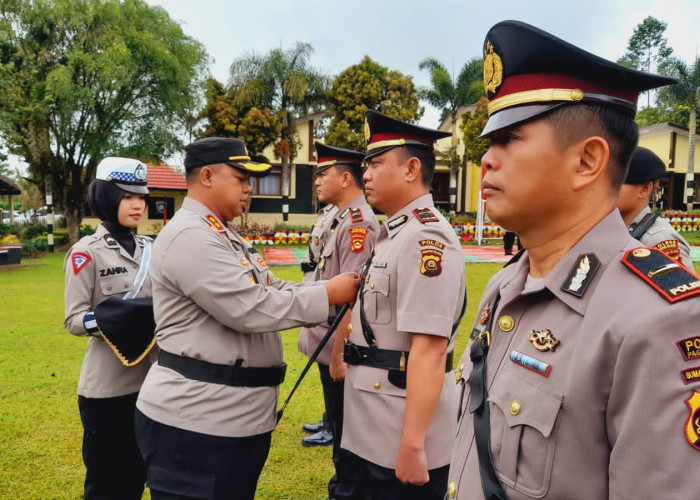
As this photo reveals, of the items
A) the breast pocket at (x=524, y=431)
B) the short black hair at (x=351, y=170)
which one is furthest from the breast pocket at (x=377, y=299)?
the short black hair at (x=351, y=170)

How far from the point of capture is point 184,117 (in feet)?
80.5

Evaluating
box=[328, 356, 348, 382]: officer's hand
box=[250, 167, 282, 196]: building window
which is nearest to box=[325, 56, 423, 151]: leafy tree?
box=[250, 167, 282, 196]: building window

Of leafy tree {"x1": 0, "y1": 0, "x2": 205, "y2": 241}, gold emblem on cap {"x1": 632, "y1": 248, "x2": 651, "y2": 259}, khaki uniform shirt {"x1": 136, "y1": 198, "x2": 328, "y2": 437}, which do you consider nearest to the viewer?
gold emblem on cap {"x1": 632, "y1": 248, "x2": 651, "y2": 259}

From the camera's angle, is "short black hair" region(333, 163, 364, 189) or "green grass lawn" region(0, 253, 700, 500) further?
"short black hair" region(333, 163, 364, 189)

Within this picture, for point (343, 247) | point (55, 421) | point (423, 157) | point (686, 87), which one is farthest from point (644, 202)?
point (686, 87)

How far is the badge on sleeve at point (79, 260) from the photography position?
317 centimetres

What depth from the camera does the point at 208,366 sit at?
7.79 ft

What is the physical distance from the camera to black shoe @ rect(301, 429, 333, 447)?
4.54m

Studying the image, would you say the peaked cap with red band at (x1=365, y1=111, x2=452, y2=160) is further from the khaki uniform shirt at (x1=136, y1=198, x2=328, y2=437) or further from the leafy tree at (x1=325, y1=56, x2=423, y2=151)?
the leafy tree at (x1=325, y1=56, x2=423, y2=151)

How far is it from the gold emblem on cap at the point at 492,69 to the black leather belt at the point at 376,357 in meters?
1.39

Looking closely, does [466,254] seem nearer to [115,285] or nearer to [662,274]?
[115,285]

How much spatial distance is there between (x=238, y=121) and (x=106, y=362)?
22.7 meters

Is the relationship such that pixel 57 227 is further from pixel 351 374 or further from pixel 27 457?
pixel 351 374

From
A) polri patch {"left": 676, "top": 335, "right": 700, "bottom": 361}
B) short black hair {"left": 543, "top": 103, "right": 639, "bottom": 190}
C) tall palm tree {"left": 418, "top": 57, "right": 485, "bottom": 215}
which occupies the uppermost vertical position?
tall palm tree {"left": 418, "top": 57, "right": 485, "bottom": 215}
